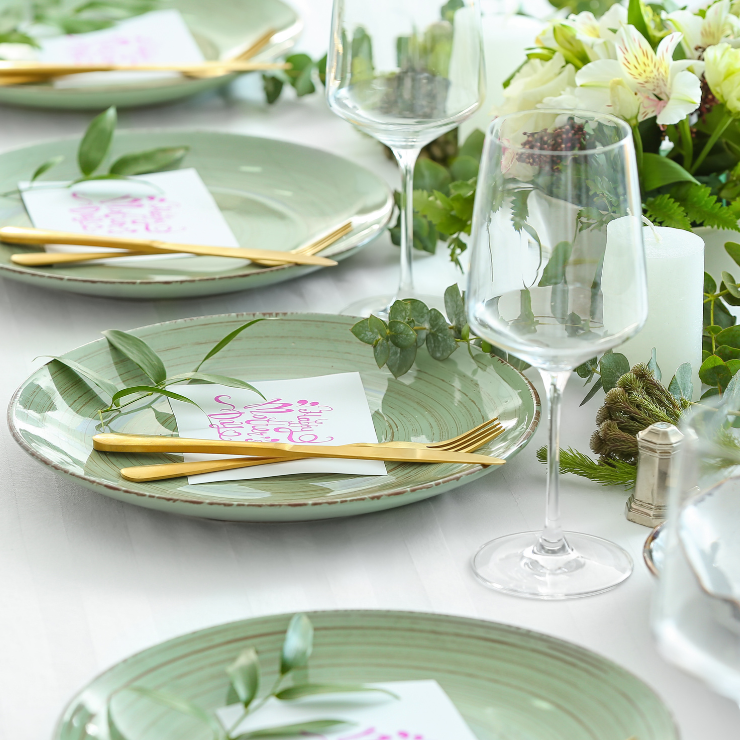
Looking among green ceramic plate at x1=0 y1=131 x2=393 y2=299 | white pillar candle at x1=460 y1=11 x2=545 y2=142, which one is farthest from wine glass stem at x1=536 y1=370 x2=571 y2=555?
white pillar candle at x1=460 y1=11 x2=545 y2=142

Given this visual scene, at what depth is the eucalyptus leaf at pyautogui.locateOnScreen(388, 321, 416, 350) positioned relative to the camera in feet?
2.77

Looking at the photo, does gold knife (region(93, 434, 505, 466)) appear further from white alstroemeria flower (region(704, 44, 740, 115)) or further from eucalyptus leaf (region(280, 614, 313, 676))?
white alstroemeria flower (region(704, 44, 740, 115))

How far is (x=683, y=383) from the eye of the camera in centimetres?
78

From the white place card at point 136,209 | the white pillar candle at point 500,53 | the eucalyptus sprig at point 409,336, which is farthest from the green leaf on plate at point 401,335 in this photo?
the white pillar candle at point 500,53

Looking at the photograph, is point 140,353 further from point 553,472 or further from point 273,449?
point 553,472

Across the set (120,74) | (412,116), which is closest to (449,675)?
(412,116)

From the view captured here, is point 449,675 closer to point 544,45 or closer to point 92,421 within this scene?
point 92,421

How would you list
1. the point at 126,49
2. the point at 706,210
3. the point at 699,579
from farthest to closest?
the point at 126,49 → the point at 706,210 → the point at 699,579

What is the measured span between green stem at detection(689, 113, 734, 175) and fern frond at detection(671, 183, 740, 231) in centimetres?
6

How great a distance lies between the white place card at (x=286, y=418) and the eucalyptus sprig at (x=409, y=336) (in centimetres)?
4

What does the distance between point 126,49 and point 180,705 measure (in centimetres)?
129

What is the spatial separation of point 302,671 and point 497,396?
1.07ft

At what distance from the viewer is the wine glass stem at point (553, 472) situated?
0.62m

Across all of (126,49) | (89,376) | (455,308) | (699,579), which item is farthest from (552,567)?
(126,49)
